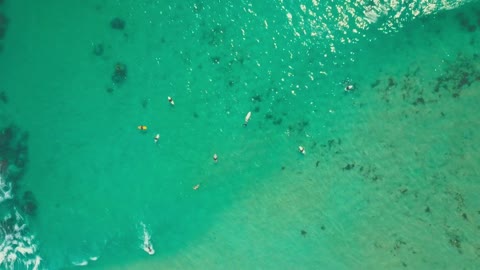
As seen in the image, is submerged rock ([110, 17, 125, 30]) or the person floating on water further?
submerged rock ([110, 17, 125, 30])

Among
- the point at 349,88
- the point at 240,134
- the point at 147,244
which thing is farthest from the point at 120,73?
the point at 349,88

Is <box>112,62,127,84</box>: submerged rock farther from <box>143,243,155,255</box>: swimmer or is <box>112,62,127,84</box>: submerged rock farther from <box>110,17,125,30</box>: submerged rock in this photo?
<box>143,243,155,255</box>: swimmer

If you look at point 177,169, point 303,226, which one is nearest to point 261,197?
point 303,226

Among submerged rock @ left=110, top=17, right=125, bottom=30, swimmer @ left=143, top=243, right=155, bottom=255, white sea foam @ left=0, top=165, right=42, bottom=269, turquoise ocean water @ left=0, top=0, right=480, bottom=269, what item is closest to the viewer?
turquoise ocean water @ left=0, top=0, right=480, bottom=269

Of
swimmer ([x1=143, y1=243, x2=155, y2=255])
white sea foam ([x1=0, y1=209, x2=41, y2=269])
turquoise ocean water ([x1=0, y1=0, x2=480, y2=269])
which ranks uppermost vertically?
turquoise ocean water ([x1=0, y1=0, x2=480, y2=269])

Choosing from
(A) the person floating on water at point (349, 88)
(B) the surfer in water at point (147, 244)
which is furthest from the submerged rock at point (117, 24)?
(A) the person floating on water at point (349, 88)

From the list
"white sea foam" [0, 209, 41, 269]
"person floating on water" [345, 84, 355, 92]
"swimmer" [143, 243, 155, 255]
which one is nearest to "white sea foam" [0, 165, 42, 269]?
"white sea foam" [0, 209, 41, 269]

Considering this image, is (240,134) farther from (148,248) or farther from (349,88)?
(148,248)

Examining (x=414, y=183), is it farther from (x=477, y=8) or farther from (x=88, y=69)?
(x=88, y=69)

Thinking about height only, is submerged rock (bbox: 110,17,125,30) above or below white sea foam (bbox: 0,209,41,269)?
above
